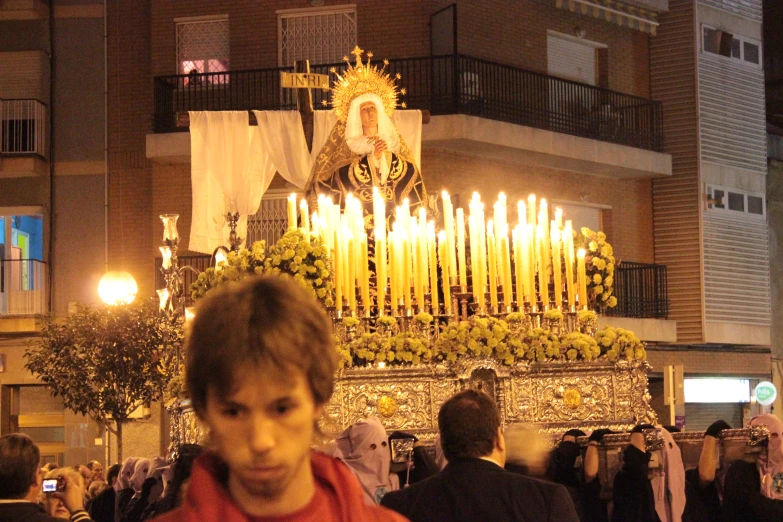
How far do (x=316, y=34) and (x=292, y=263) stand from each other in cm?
1462

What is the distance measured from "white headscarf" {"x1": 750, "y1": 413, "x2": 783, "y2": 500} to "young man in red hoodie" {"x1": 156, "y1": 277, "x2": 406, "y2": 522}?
682 centimetres

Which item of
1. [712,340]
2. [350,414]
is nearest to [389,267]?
[350,414]

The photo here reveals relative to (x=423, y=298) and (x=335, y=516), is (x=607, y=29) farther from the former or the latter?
(x=335, y=516)

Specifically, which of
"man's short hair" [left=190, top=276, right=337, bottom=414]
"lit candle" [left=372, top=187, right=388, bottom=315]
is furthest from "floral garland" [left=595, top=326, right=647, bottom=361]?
"man's short hair" [left=190, top=276, right=337, bottom=414]

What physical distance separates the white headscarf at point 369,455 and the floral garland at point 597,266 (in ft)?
13.4

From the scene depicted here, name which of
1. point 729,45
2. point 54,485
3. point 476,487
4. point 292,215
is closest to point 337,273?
point 292,215

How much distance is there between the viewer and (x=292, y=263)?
10.5 m

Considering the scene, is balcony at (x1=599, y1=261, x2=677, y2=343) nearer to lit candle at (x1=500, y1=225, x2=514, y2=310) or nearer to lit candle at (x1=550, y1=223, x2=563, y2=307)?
lit candle at (x1=550, y1=223, x2=563, y2=307)

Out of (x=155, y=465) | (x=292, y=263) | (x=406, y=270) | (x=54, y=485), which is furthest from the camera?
(x=406, y=270)

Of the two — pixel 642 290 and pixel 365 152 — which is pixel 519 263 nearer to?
pixel 365 152

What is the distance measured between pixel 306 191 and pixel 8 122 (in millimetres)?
13247

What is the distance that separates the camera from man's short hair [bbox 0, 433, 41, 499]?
5070mm

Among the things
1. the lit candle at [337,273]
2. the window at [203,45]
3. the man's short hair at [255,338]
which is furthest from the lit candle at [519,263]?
the window at [203,45]

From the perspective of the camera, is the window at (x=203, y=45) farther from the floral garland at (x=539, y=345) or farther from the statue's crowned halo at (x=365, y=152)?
the floral garland at (x=539, y=345)
